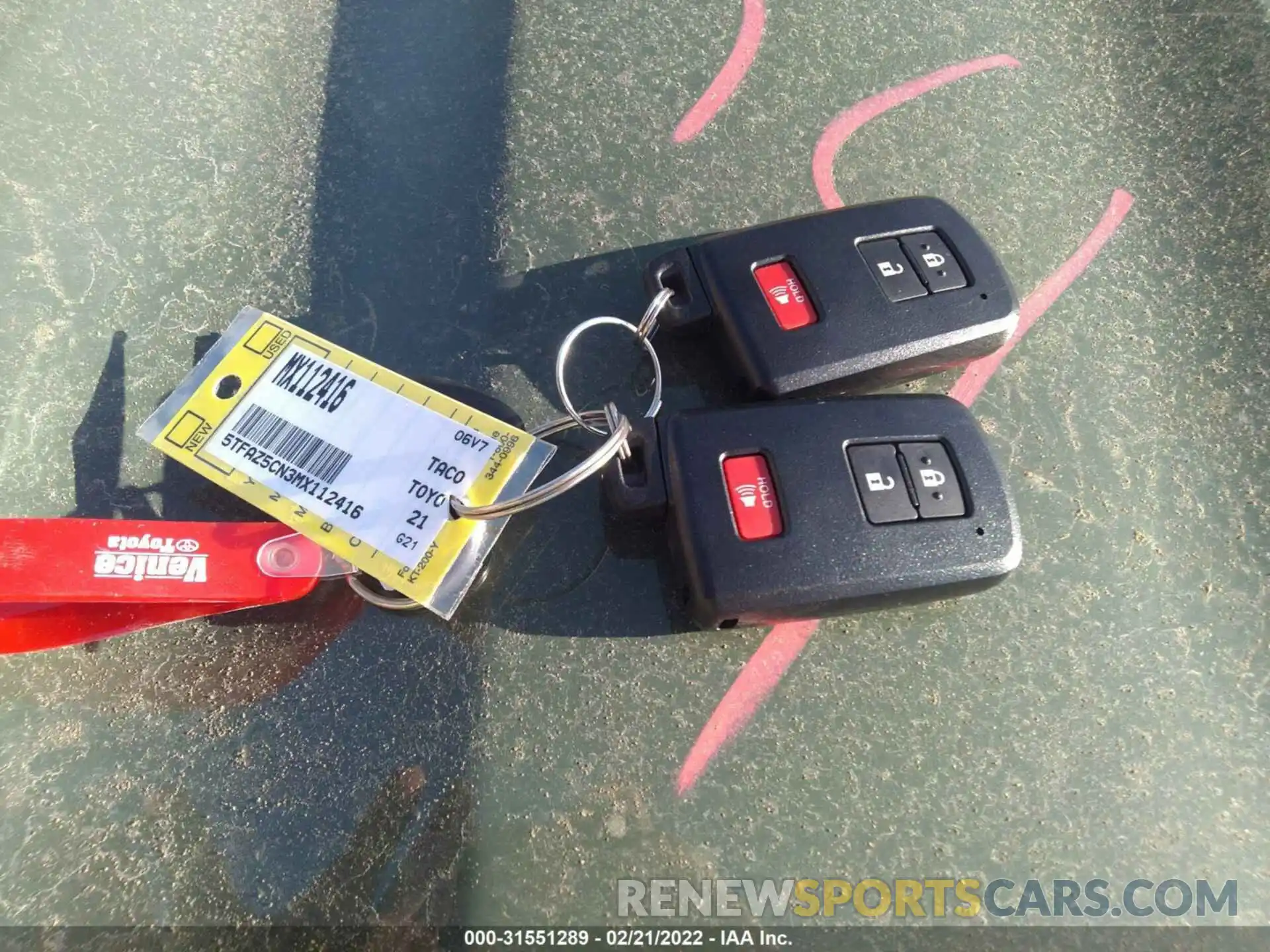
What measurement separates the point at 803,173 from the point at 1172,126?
333 mm

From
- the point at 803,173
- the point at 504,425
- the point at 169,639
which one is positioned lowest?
the point at 169,639

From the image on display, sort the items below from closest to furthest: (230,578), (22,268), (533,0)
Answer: (230,578), (22,268), (533,0)

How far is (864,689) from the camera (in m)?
0.56

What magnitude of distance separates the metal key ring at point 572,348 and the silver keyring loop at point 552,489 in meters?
0.04

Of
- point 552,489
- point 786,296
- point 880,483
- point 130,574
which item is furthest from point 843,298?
point 130,574

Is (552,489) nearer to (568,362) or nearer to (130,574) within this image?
(568,362)

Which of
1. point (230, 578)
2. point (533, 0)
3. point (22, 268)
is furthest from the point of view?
point (533, 0)

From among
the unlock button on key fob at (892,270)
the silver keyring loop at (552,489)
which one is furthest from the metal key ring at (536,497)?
the unlock button on key fob at (892,270)

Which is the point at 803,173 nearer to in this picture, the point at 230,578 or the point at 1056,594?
the point at 1056,594

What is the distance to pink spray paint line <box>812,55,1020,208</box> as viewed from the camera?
72 cm

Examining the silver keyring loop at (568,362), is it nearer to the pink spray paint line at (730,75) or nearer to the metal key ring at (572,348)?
the metal key ring at (572,348)

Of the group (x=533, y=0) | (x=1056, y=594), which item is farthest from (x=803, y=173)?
(x=1056, y=594)

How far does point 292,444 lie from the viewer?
58cm

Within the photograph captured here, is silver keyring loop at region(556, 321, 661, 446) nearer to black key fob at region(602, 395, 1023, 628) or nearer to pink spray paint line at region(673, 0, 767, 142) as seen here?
black key fob at region(602, 395, 1023, 628)
